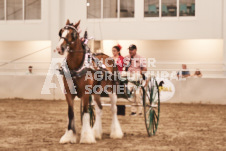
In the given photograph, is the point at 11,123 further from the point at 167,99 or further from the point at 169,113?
the point at 167,99

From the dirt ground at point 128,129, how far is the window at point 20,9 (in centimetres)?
741

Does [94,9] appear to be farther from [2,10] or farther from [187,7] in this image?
[2,10]

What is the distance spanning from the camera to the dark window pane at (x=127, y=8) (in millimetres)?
22562

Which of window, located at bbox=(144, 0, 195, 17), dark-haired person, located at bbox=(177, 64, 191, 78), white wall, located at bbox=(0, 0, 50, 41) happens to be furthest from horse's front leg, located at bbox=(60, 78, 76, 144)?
white wall, located at bbox=(0, 0, 50, 41)

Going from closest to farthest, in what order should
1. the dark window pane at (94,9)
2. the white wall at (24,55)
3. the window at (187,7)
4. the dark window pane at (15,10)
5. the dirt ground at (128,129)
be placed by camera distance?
the dirt ground at (128,129), the window at (187,7), the dark window pane at (94,9), the dark window pane at (15,10), the white wall at (24,55)

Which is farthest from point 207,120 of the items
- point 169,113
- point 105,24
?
point 105,24

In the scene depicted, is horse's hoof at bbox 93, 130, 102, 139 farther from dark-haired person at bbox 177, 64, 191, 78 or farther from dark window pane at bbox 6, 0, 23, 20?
dark window pane at bbox 6, 0, 23, 20

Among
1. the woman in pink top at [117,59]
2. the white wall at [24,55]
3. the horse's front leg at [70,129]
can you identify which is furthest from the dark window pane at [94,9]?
the horse's front leg at [70,129]

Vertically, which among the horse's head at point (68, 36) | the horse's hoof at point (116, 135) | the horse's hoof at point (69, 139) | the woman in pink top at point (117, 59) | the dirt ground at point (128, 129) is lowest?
the dirt ground at point (128, 129)

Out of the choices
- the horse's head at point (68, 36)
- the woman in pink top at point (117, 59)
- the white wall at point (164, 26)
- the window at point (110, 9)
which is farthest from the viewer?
the window at point (110, 9)

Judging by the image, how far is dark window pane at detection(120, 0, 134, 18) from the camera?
22.6 metres

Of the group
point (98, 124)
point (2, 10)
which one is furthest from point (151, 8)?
point (98, 124)

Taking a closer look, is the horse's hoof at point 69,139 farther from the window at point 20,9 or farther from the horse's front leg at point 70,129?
the window at point 20,9

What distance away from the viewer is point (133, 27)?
22344 millimetres
